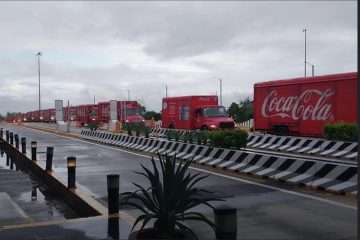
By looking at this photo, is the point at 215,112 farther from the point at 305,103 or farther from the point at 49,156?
the point at 49,156

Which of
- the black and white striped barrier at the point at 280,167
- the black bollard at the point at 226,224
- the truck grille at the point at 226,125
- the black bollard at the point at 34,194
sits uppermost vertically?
the truck grille at the point at 226,125

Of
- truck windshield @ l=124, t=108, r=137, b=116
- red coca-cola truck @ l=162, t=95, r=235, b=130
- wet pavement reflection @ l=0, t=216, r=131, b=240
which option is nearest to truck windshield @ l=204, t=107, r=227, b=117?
red coca-cola truck @ l=162, t=95, r=235, b=130

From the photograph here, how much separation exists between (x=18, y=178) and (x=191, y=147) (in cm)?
614

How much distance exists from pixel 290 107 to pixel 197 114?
29.0 feet

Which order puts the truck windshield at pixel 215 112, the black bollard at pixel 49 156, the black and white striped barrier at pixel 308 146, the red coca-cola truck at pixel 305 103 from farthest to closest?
the truck windshield at pixel 215 112 < the red coca-cola truck at pixel 305 103 < the black and white striped barrier at pixel 308 146 < the black bollard at pixel 49 156

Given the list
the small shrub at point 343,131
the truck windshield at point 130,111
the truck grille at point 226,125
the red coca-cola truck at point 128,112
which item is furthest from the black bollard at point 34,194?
the truck windshield at point 130,111

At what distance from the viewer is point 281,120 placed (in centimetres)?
2584

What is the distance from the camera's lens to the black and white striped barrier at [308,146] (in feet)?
59.4

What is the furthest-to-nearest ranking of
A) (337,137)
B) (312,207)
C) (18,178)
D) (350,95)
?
1. (350,95)
2. (337,137)
3. (18,178)
4. (312,207)

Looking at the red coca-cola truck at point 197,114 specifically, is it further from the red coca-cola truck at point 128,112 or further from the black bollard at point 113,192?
the black bollard at point 113,192

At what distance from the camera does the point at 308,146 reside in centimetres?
2048

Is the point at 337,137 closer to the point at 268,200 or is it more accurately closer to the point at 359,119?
the point at 268,200

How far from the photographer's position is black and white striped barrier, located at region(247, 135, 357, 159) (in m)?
18.1

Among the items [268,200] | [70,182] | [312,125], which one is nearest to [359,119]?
[268,200]
